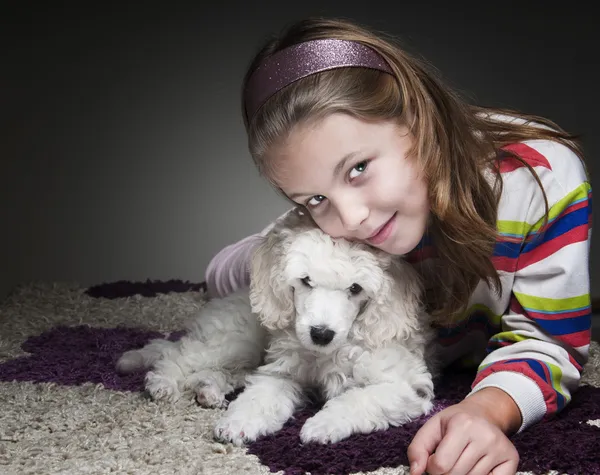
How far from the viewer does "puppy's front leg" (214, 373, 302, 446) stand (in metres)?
1.76

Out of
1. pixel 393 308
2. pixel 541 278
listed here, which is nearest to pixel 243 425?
pixel 393 308

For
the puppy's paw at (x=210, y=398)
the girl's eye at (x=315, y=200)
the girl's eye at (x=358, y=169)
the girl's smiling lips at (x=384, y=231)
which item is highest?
the girl's eye at (x=358, y=169)

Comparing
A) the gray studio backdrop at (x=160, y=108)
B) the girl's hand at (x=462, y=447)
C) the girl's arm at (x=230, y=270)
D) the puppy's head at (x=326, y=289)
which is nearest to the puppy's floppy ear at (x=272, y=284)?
the puppy's head at (x=326, y=289)

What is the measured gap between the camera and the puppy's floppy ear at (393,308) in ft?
6.11

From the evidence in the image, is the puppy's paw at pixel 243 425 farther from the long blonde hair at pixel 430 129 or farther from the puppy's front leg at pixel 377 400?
the long blonde hair at pixel 430 129

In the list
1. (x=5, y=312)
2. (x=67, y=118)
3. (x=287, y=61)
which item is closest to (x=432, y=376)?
(x=287, y=61)

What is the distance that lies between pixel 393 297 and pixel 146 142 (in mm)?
2410

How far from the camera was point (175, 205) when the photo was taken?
4055 millimetres

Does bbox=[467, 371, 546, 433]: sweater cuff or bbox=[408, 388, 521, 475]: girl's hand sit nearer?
bbox=[408, 388, 521, 475]: girl's hand

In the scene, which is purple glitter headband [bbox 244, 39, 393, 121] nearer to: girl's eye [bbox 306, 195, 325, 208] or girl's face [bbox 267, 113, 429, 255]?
girl's face [bbox 267, 113, 429, 255]

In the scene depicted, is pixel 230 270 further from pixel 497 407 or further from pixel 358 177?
pixel 497 407

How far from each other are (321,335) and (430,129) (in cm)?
51

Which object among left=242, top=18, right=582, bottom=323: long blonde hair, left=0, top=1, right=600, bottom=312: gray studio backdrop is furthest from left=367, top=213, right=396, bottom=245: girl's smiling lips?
left=0, top=1, right=600, bottom=312: gray studio backdrop

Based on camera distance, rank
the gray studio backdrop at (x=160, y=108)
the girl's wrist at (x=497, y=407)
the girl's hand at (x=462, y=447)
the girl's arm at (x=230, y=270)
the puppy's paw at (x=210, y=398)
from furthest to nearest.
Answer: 1. the gray studio backdrop at (x=160, y=108)
2. the girl's arm at (x=230, y=270)
3. the puppy's paw at (x=210, y=398)
4. the girl's wrist at (x=497, y=407)
5. the girl's hand at (x=462, y=447)
